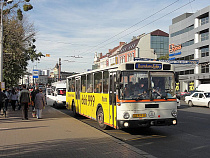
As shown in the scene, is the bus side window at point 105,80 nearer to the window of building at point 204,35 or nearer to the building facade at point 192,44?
the building facade at point 192,44

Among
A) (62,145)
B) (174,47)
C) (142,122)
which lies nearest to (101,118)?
(142,122)

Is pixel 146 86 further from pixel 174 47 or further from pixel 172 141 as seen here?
pixel 174 47

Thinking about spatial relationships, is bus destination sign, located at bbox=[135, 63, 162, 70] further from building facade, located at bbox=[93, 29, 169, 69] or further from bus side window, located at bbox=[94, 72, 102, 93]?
building facade, located at bbox=[93, 29, 169, 69]

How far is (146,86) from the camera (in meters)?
9.92

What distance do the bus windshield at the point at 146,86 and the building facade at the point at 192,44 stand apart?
3993 cm

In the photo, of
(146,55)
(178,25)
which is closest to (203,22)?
(178,25)

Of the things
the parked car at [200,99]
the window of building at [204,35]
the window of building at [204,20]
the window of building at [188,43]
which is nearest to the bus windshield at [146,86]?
the parked car at [200,99]

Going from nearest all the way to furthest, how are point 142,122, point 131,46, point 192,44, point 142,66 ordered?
point 142,122, point 142,66, point 192,44, point 131,46

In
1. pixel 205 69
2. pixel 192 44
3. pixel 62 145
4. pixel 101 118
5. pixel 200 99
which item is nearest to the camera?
pixel 62 145

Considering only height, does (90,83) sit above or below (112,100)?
above

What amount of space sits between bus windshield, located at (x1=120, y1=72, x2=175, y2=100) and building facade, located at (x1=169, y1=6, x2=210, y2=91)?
39.9m

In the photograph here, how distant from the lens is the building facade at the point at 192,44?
5199 centimetres

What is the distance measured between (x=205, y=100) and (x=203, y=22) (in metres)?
30.2

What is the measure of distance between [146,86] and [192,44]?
49.6 m
